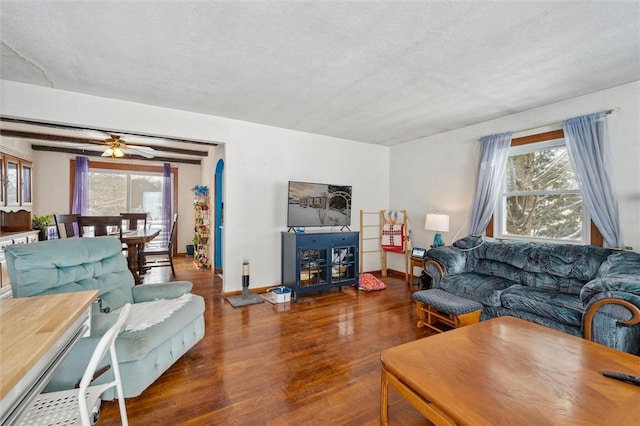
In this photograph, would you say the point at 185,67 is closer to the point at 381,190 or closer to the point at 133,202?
the point at 381,190

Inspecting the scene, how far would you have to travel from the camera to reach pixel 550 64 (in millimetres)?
2432

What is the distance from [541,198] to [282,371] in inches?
142

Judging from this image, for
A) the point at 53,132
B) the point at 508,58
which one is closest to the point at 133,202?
the point at 53,132

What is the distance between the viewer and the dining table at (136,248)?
164 inches

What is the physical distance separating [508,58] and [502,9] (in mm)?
715

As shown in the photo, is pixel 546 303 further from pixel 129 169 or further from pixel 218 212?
pixel 129 169

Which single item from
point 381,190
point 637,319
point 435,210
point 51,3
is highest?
point 51,3

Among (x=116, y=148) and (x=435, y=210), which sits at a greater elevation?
(x=116, y=148)

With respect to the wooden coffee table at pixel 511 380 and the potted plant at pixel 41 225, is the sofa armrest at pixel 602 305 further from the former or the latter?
the potted plant at pixel 41 225

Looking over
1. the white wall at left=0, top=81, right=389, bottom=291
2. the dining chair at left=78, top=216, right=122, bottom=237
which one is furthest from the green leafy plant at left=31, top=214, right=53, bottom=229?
the white wall at left=0, top=81, right=389, bottom=291

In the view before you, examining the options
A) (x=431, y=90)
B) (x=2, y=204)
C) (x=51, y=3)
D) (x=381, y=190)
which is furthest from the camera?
(x=381, y=190)

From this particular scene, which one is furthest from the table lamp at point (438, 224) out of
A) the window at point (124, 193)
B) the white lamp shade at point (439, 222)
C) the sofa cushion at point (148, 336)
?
the window at point (124, 193)

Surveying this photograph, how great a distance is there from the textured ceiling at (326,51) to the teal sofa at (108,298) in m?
1.57

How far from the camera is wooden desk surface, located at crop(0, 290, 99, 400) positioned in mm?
834
